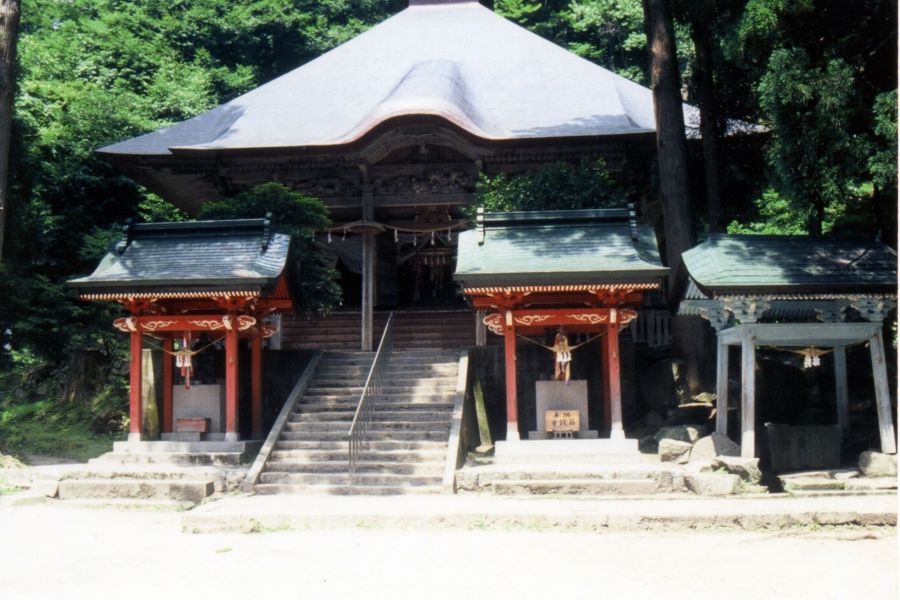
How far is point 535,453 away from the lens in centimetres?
1057

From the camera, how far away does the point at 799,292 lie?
9.63m

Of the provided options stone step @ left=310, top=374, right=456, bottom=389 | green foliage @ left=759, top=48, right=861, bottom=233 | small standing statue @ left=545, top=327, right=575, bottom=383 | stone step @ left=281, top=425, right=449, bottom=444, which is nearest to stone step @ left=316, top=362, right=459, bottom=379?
stone step @ left=310, top=374, right=456, bottom=389

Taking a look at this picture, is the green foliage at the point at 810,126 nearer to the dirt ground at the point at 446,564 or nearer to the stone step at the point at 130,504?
the dirt ground at the point at 446,564

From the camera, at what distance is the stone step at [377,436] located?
11.2 meters

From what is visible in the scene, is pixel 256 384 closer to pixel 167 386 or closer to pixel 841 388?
pixel 167 386

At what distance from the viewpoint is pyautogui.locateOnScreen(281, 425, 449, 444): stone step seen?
36.9 feet

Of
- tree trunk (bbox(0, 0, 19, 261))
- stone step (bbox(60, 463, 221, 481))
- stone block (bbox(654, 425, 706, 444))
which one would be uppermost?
tree trunk (bbox(0, 0, 19, 261))

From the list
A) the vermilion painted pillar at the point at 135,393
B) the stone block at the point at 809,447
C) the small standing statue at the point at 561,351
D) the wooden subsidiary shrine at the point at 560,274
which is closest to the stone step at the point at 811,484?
the stone block at the point at 809,447

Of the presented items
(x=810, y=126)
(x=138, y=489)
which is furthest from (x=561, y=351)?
(x=138, y=489)

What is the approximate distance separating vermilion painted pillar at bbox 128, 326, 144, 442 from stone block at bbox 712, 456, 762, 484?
7.47 m

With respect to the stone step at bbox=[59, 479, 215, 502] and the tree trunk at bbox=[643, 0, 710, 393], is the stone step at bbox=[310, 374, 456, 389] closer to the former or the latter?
the stone step at bbox=[59, 479, 215, 502]

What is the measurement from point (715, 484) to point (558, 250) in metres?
3.63

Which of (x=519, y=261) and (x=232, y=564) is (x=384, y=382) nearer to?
(x=519, y=261)

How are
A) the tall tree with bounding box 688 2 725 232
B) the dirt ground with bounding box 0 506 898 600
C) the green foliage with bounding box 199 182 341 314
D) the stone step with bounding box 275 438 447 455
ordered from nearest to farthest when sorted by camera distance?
the dirt ground with bounding box 0 506 898 600 < the stone step with bounding box 275 438 447 455 < the green foliage with bounding box 199 182 341 314 < the tall tree with bounding box 688 2 725 232
